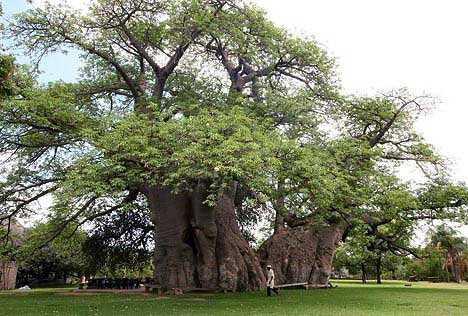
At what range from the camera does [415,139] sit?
63.5 ft

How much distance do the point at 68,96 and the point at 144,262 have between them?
50.7 ft

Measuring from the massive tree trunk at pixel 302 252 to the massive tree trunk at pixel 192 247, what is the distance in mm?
2341

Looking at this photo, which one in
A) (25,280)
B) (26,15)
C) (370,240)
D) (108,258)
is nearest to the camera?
(26,15)

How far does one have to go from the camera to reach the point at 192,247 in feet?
58.4

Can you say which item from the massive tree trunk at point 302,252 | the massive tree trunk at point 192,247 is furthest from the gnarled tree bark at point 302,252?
the massive tree trunk at point 192,247

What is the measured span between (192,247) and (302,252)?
17.7 ft

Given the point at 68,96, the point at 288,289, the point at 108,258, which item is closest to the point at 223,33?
the point at 68,96

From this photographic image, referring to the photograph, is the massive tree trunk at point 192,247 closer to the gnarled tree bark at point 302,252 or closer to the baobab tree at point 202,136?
the baobab tree at point 202,136

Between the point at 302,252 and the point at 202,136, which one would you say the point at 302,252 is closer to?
the point at 302,252

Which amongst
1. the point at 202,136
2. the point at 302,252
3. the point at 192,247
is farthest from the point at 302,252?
the point at 202,136

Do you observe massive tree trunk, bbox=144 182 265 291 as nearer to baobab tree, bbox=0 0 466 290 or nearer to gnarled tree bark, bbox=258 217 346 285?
baobab tree, bbox=0 0 466 290

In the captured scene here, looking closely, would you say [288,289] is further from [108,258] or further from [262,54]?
[108,258]

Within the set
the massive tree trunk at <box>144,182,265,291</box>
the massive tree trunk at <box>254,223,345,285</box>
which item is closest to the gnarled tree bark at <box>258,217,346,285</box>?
the massive tree trunk at <box>254,223,345,285</box>

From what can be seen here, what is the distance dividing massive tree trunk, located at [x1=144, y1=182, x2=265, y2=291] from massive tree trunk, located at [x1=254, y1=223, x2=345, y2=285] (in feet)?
7.68
